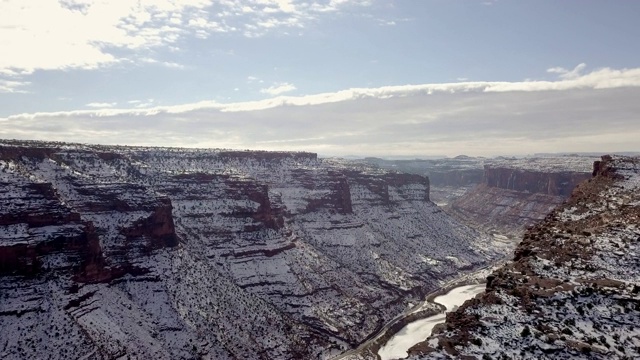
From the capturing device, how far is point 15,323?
6128 centimetres

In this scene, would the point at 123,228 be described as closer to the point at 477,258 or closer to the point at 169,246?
the point at 169,246

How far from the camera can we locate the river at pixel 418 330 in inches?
3383

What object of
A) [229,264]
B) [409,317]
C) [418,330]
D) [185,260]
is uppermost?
[185,260]

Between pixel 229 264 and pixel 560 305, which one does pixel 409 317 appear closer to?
pixel 229 264

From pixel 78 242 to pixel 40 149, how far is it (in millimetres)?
24192

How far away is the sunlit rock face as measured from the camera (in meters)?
66.0

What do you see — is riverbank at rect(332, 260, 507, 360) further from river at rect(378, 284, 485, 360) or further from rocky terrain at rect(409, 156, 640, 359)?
Result: rocky terrain at rect(409, 156, 640, 359)

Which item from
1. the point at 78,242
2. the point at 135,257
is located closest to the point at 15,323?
the point at 78,242

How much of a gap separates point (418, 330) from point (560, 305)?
75915mm

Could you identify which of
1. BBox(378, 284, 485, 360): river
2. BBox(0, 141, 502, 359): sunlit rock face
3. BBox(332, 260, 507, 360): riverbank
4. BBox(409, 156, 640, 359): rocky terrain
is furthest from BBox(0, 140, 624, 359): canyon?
BBox(378, 284, 485, 360): river

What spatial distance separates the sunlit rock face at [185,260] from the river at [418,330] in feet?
17.0

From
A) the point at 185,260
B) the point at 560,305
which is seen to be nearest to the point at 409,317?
the point at 185,260

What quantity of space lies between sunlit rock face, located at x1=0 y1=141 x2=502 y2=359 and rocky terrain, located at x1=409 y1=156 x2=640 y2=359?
52.6 metres

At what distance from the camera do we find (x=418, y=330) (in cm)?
9719
